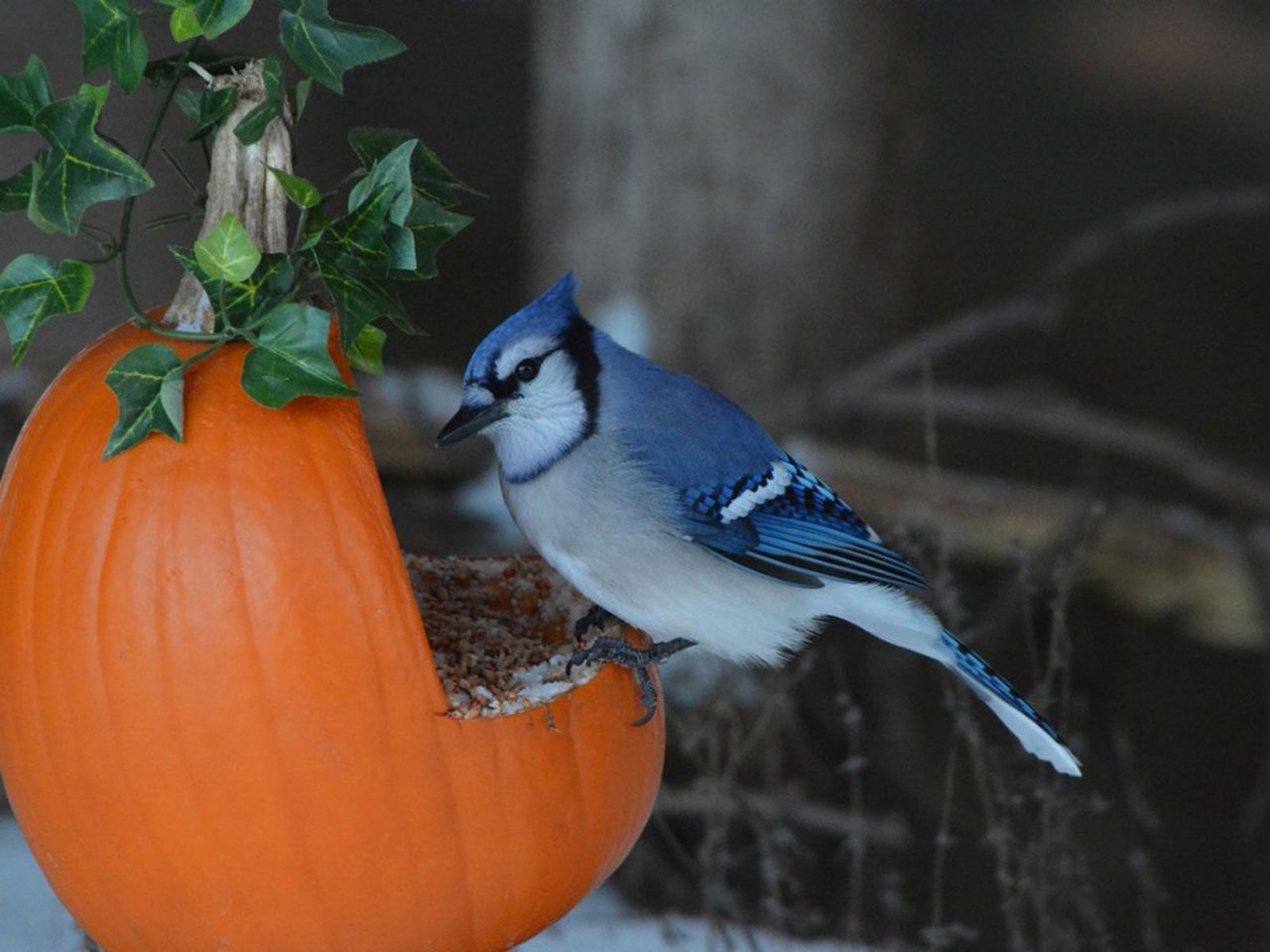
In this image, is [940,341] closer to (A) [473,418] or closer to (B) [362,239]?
(A) [473,418]

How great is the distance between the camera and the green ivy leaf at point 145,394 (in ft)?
4.64

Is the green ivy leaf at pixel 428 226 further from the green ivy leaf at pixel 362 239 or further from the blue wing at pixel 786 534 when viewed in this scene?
the blue wing at pixel 786 534

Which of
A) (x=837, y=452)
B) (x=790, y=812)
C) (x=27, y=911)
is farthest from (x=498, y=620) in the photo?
(x=837, y=452)

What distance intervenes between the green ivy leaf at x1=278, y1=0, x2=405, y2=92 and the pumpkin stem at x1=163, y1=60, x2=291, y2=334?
95 millimetres

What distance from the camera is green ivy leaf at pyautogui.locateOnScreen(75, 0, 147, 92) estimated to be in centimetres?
142

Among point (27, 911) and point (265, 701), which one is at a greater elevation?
point (265, 701)

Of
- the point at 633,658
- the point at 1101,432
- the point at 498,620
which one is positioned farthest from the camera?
the point at 1101,432

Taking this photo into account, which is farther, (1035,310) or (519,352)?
(1035,310)

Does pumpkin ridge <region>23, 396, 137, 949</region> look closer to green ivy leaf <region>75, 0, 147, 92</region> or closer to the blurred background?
green ivy leaf <region>75, 0, 147, 92</region>

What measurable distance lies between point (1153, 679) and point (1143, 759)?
39 cm

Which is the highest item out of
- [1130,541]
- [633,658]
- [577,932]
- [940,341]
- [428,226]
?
[428,226]

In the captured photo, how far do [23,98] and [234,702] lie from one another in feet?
1.94

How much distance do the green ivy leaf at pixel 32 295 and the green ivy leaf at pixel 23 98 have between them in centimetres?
13

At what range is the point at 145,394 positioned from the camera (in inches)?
56.1
